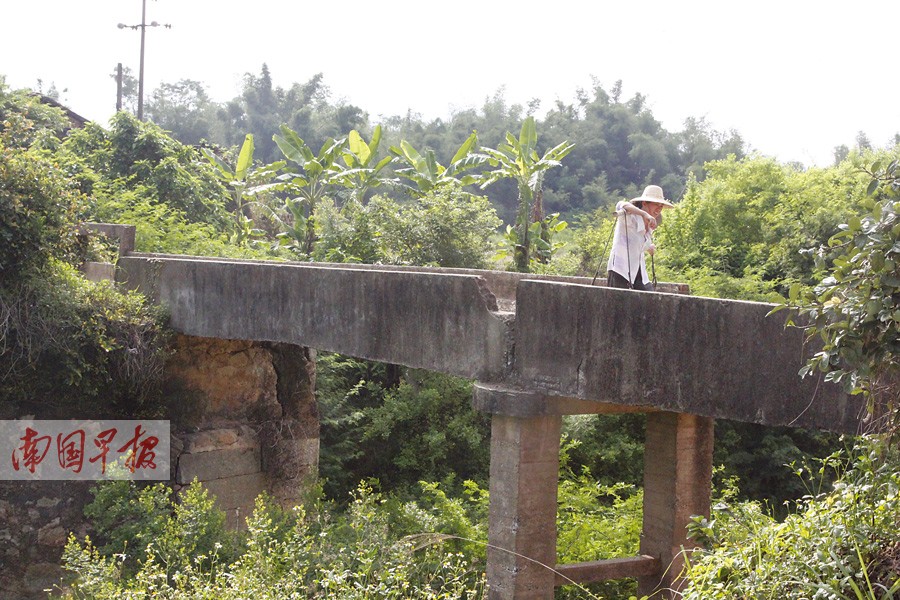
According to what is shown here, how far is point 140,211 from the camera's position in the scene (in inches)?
495

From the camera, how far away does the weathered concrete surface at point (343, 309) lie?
19.4 ft

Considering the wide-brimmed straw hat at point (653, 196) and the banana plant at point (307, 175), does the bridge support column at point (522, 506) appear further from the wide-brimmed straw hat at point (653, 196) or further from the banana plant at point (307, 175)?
the banana plant at point (307, 175)

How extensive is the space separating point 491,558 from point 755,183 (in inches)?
499

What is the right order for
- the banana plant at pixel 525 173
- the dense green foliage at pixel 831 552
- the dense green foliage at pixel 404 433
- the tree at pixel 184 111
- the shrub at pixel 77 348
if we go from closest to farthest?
the dense green foliage at pixel 831 552 → the shrub at pixel 77 348 → the dense green foliage at pixel 404 433 → the banana plant at pixel 525 173 → the tree at pixel 184 111

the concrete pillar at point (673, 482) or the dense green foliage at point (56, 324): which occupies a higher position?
the dense green foliage at point (56, 324)

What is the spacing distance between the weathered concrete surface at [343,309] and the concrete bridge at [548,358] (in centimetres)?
1

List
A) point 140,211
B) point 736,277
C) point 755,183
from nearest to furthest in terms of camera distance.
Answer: point 140,211, point 736,277, point 755,183

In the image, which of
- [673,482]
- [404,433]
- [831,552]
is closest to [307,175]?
[404,433]

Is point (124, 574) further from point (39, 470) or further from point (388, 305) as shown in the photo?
point (388, 305)

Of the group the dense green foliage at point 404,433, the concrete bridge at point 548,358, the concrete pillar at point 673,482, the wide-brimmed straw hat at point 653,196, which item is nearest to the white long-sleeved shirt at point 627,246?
the wide-brimmed straw hat at point 653,196

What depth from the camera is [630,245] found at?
5957 mm

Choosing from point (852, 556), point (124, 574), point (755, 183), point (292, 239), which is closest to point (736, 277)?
point (755, 183)

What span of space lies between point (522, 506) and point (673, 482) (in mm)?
1658

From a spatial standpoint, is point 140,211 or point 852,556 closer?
point 852,556
